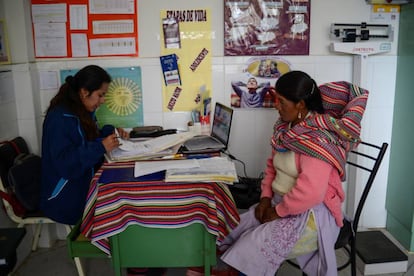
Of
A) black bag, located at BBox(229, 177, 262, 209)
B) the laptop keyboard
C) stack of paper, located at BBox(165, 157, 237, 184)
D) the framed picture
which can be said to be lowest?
black bag, located at BBox(229, 177, 262, 209)

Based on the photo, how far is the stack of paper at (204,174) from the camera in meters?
1.61

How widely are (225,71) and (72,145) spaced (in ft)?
3.63

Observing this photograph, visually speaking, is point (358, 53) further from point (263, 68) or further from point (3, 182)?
point (3, 182)

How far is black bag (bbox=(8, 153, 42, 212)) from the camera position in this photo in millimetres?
2221

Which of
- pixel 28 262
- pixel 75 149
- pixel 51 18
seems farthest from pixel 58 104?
pixel 28 262

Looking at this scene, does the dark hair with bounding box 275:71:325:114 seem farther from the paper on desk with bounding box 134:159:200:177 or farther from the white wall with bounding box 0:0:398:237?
Result: the white wall with bounding box 0:0:398:237

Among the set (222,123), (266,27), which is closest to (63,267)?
(222,123)

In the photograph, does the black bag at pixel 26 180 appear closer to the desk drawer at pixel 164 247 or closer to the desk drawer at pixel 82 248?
the desk drawer at pixel 82 248

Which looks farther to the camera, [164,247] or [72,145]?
[72,145]

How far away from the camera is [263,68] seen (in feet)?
8.55

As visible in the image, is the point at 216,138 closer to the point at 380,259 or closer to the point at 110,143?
the point at 110,143

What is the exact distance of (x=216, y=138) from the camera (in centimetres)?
231

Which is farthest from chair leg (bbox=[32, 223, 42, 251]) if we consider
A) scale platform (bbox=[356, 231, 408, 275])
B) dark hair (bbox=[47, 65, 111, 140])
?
scale platform (bbox=[356, 231, 408, 275])

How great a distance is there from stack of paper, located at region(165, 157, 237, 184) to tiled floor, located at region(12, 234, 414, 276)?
3.02ft
